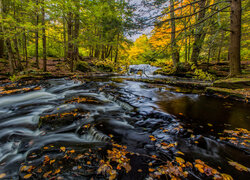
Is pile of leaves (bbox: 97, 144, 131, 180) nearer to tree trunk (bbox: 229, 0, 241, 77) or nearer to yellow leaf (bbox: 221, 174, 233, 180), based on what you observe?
yellow leaf (bbox: 221, 174, 233, 180)

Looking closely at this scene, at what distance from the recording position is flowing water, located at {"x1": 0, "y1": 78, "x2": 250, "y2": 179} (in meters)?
2.08

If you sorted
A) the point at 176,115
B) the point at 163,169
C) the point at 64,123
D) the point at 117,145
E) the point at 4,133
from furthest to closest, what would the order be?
the point at 176,115
the point at 64,123
the point at 4,133
the point at 117,145
the point at 163,169

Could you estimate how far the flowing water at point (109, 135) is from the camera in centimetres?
208

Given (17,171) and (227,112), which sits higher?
(227,112)

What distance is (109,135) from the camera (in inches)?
122

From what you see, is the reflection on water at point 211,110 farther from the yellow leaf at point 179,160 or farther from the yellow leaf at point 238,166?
the yellow leaf at point 179,160

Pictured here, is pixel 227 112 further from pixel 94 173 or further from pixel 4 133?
pixel 4 133

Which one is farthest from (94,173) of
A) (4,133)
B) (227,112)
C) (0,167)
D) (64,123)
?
(227,112)

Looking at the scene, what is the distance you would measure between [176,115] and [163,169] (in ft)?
8.02

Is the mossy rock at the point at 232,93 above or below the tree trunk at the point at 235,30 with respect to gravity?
below

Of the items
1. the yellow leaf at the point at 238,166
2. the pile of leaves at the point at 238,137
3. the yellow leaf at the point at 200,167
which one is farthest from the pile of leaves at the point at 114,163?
the pile of leaves at the point at 238,137

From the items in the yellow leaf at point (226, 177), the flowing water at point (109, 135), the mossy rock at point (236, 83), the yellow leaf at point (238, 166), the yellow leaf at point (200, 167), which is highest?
the mossy rock at point (236, 83)

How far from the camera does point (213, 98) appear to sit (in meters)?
5.99

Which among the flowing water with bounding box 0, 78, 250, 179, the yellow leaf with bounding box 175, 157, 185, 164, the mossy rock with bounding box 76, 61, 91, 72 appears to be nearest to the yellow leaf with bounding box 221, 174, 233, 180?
the flowing water with bounding box 0, 78, 250, 179
